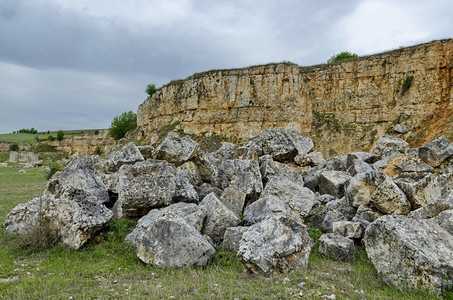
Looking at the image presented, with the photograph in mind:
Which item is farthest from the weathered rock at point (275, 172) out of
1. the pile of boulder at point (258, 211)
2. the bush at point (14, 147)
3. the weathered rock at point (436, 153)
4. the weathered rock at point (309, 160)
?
the bush at point (14, 147)

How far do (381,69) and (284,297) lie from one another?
111 ft

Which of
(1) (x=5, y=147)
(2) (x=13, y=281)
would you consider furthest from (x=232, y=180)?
(1) (x=5, y=147)

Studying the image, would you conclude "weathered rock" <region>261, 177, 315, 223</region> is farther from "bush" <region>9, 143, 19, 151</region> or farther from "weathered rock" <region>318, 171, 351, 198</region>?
"bush" <region>9, 143, 19, 151</region>

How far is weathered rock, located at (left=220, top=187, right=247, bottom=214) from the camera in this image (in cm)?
918

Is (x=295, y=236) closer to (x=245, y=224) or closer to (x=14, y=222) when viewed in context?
(x=245, y=224)

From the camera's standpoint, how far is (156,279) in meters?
5.45

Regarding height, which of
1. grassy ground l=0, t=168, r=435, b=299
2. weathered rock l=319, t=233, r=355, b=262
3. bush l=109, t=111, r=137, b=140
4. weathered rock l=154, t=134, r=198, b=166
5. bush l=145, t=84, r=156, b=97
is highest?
bush l=145, t=84, r=156, b=97

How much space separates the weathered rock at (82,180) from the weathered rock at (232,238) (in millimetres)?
3912

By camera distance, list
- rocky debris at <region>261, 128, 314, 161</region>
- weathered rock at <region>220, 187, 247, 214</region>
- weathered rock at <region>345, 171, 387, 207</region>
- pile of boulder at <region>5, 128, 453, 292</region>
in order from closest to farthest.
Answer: pile of boulder at <region>5, 128, 453, 292</region>
weathered rock at <region>345, 171, 387, 207</region>
weathered rock at <region>220, 187, 247, 214</region>
rocky debris at <region>261, 128, 314, 161</region>

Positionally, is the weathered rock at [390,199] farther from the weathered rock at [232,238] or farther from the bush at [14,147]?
the bush at [14,147]

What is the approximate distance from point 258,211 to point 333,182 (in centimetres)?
338

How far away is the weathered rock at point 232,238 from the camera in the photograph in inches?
267

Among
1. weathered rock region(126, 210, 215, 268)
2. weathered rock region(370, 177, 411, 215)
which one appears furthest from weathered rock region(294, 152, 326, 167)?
weathered rock region(126, 210, 215, 268)

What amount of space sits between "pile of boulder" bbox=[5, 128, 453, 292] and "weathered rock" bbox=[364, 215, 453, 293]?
0.05ft
